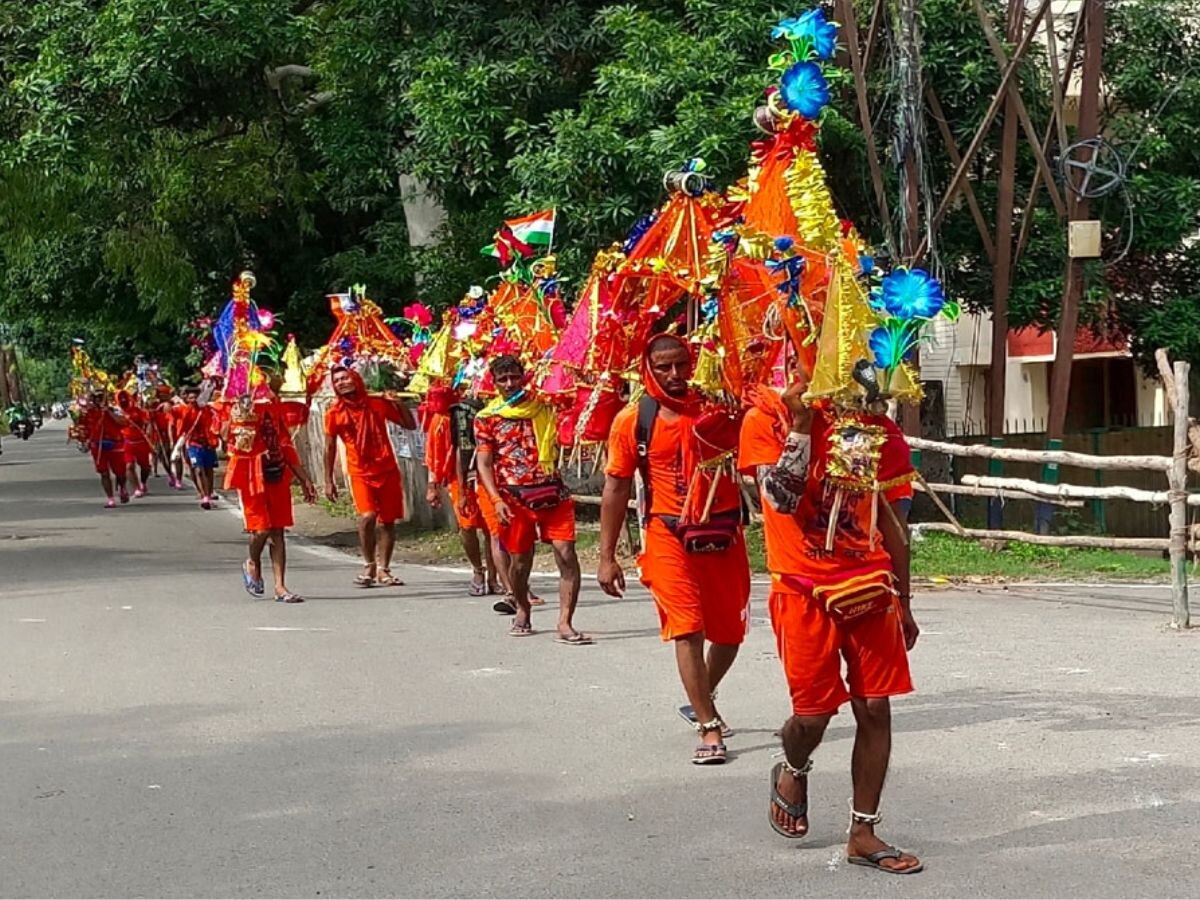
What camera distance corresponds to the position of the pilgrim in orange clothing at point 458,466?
42.9ft

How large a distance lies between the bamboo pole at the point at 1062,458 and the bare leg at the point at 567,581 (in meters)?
3.91

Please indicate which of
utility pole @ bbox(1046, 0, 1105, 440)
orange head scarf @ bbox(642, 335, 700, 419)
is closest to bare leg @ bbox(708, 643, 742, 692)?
orange head scarf @ bbox(642, 335, 700, 419)

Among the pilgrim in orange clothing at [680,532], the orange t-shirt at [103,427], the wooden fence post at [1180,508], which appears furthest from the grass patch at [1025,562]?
the orange t-shirt at [103,427]

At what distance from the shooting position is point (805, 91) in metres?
5.77

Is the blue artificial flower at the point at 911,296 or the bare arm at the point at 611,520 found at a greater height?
the blue artificial flower at the point at 911,296

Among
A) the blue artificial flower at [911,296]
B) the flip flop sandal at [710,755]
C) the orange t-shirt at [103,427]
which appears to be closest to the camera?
the blue artificial flower at [911,296]

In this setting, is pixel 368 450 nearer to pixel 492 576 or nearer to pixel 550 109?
pixel 492 576

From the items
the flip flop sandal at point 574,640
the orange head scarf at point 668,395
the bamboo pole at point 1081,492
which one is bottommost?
the flip flop sandal at point 574,640

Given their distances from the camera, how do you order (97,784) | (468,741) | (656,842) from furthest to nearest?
1. (468,741)
2. (97,784)
3. (656,842)

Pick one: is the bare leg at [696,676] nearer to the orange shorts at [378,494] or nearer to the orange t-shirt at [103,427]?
the orange shorts at [378,494]

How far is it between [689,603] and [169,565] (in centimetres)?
1038

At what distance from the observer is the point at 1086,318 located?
17734 millimetres

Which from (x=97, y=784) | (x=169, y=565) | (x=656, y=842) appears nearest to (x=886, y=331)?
(x=656, y=842)

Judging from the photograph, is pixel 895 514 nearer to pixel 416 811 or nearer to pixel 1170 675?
pixel 416 811
